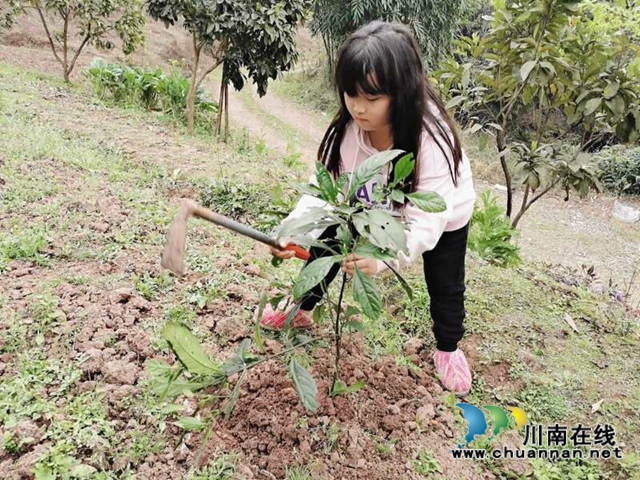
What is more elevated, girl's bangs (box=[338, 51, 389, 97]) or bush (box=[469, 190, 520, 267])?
girl's bangs (box=[338, 51, 389, 97])

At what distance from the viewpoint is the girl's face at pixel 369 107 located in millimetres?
1267

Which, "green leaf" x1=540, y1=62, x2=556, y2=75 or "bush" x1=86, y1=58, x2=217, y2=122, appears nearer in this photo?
"green leaf" x1=540, y1=62, x2=556, y2=75

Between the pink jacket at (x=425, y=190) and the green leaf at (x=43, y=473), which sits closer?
the green leaf at (x=43, y=473)

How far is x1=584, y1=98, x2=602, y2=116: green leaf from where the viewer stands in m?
2.62

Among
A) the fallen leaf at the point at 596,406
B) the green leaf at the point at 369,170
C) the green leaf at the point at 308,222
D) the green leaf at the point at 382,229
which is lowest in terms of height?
the fallen leaf at the point at 596,406

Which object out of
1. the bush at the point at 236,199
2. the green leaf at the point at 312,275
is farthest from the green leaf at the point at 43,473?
the bush at the point at 236,199

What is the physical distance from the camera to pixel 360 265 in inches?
47.8

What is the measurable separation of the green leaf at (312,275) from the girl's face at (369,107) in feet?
1.45

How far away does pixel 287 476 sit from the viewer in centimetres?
125

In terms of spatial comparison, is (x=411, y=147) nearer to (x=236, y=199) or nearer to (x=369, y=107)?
(x=369, y=107)

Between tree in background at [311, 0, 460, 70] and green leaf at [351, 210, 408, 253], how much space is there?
9794 mm

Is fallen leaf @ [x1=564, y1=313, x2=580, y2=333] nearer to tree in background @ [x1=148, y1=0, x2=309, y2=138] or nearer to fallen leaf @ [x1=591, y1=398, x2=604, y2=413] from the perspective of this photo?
fallen leaf @ [x1=591, y1=398, x2=604, y2=413]

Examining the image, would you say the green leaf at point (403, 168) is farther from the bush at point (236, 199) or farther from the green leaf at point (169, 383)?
the bush at point (236, 199)

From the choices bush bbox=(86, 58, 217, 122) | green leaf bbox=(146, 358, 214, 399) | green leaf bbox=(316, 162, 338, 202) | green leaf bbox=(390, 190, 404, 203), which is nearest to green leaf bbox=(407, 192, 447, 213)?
green leaf bbox=(390, 190, 404, 203)
